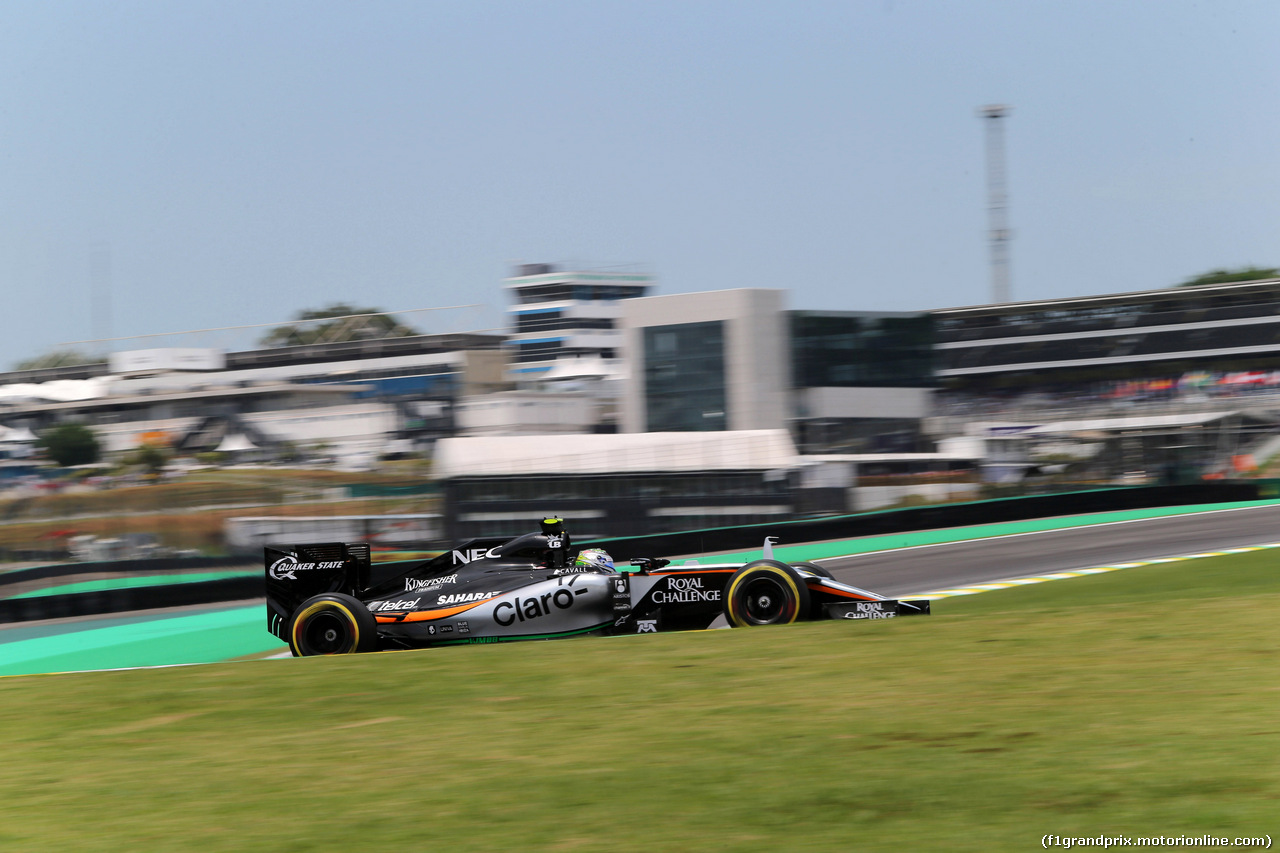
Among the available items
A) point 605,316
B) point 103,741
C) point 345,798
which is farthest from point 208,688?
point 605,316

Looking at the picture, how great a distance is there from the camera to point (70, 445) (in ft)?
178

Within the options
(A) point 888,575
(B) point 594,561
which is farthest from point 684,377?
(B) point 594,561

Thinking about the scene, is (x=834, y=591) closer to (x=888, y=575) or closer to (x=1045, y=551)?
(x=888, y=575)

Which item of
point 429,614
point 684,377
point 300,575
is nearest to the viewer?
point 429,614

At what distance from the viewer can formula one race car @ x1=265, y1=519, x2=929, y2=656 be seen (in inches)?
374

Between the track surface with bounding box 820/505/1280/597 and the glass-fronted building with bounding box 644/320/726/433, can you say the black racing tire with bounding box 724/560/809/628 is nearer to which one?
the track surface with bounding box 820/505/1280/597

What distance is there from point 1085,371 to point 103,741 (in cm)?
7161

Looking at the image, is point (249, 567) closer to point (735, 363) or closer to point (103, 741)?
point (103, 741)

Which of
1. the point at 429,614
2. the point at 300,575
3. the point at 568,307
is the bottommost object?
the point at 429,614

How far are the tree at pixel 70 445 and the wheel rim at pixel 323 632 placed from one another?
47.3m

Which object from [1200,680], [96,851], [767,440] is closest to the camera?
[96,851]

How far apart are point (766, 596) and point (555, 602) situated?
5.52 ft

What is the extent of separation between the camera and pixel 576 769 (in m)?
5.08

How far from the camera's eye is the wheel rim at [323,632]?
9.95 m
